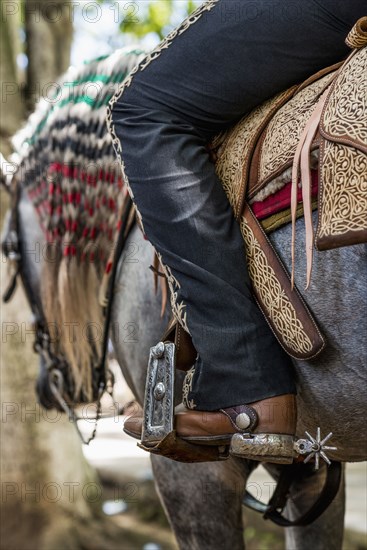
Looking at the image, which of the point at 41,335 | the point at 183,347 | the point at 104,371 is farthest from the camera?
the point at 41,335

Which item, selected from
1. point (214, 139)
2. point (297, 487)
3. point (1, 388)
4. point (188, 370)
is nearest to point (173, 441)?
point (188, 370)

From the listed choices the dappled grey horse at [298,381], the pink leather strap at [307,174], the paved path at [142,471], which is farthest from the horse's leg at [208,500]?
the paved path at [142,471]

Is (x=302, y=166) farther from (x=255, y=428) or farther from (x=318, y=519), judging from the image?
(x=318, y=519)

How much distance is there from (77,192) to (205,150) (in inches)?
36.5

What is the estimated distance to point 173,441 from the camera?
2035 millimetres

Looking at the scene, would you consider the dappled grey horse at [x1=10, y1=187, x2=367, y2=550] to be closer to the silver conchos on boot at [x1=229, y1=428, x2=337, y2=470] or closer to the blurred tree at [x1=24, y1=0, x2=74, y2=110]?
the silver conchos on boot at [x1=229, y1=428, x2=337, y2=470]

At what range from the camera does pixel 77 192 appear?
2.96 m

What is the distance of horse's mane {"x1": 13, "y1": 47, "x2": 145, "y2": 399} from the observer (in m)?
2.90

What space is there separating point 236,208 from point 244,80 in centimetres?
32

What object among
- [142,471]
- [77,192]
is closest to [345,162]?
[77,192]

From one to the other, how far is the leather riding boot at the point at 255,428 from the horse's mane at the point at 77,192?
106 cm

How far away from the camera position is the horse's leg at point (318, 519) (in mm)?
2969

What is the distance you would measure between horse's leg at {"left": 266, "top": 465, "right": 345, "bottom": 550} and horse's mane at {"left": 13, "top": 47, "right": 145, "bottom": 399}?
934 millimetres

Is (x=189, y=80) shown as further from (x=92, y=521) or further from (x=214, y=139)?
(x=92, y=521)
